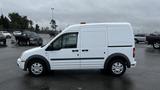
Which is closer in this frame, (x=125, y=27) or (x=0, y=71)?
(x=125, y=27)

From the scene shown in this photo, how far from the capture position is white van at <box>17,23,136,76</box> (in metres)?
8.96

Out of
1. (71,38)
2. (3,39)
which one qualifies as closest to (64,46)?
(71,38)

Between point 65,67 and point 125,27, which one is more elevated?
point 125,27

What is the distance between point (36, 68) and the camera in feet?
29.6

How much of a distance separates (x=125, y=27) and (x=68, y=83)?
3.26 m

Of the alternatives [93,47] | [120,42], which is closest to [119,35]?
[120,42]

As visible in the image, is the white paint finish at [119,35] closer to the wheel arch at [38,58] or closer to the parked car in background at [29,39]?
the wheel arch at [38,58]

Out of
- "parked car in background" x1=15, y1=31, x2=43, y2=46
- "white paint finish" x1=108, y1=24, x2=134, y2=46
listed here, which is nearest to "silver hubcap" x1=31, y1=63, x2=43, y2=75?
"white paint finish" x1=108, y1=24, x2=134, y2=46

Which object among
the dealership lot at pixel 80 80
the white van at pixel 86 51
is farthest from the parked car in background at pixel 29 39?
the white van at pixel 86 51

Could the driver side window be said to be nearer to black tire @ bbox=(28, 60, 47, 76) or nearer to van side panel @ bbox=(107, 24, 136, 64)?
black tire @ bbox=(28, 60, 47, 76)

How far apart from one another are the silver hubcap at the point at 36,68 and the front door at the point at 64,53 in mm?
478

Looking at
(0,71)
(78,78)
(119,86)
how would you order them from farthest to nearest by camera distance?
(0,71) → (78,78) → (119,86)

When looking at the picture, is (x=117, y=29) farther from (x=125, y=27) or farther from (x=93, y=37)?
(x=93, y=37)

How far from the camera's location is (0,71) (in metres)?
10.1
